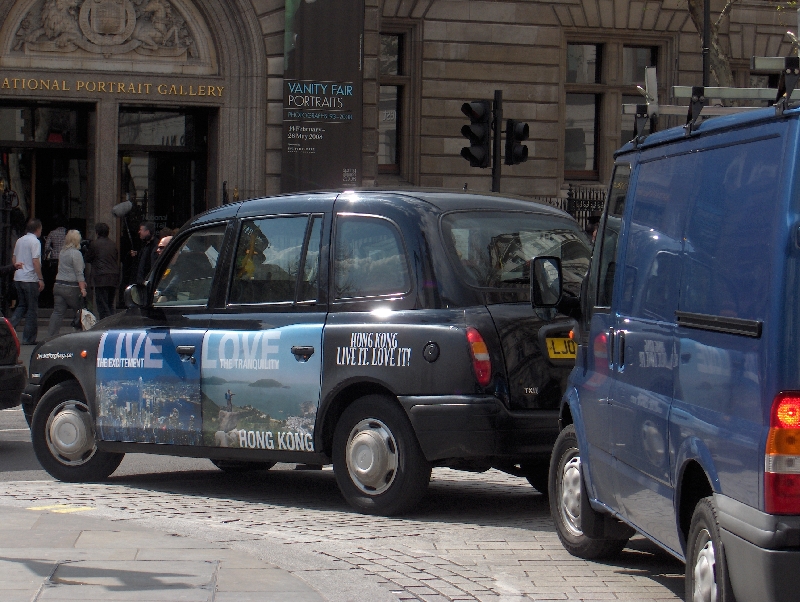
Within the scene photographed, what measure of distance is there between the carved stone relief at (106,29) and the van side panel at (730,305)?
20638mm

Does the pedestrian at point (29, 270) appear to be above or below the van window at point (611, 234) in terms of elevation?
below

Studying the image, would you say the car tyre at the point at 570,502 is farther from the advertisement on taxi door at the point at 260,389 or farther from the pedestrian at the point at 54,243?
the pedestrian at the point at 54,243

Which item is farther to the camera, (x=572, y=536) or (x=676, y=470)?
(x=572, y=536)

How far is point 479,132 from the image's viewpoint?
1730cm

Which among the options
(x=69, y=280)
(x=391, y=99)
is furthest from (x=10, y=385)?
(x=391, y=99)

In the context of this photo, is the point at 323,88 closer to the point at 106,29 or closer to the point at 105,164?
the point at 106,29

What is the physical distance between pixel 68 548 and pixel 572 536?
238 centimetres

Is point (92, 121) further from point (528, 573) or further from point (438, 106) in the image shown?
point (528, 573)

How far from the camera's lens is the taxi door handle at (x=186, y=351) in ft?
28.5

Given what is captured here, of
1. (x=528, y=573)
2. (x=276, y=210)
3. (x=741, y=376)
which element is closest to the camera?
(x=741, y=376)

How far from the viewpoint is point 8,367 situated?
11484 mm

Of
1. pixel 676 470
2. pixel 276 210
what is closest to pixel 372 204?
pixel 276 210

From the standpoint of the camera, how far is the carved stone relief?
24.2 m

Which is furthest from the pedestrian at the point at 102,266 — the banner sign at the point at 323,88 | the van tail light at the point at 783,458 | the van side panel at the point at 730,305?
the van tail light at the point at 783,458
